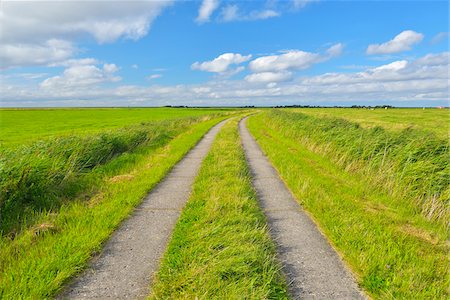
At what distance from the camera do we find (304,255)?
4.45m

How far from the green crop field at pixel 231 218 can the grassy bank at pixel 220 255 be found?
19 millimetres

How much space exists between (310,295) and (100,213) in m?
4.52

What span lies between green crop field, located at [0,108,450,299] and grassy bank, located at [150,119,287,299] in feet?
0.06

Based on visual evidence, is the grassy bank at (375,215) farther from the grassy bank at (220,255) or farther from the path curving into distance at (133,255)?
the path curving into distance at (133,255)

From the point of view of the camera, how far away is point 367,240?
186 inches

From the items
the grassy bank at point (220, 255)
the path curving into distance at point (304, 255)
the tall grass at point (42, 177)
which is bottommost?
the path curving into distance at point (304, 255)

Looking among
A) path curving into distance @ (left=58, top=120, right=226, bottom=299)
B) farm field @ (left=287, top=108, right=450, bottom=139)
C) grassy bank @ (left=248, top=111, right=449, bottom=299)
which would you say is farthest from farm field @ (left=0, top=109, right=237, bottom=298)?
farm field @ (left=287, top=108, right=450, bottom=139)

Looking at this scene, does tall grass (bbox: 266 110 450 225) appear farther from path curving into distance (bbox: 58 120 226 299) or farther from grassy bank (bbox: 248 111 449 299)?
path curving into distance (bbox: 58 120 226 299)

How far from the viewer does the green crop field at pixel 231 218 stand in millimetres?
3613

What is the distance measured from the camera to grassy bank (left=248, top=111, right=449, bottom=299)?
3.81 metres

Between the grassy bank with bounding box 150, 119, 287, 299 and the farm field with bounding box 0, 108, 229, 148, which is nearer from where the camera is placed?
the grassy bank with bounding box 150, 119, 287, 299

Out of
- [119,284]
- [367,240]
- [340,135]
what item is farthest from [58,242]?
[340,135]

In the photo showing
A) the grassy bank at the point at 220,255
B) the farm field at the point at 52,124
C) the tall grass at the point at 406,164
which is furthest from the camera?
the farm field at the point at 52,124

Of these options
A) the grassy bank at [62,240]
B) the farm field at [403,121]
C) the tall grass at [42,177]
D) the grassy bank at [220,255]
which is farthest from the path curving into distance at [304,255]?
the farm field at [403,121]
